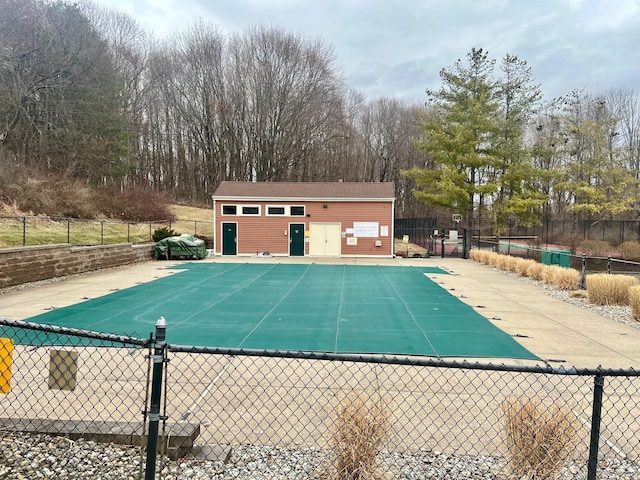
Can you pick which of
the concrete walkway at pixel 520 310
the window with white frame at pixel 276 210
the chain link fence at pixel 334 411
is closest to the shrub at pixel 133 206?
the window with white frame at pixel 276 210

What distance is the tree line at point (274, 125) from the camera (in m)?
25.1

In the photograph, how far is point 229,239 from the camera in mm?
25953

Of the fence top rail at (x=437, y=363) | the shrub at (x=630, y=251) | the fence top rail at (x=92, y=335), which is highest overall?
the fence top rail at (x=92, y=335)

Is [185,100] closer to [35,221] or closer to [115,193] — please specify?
[115,193]

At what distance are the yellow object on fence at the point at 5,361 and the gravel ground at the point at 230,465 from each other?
695mm

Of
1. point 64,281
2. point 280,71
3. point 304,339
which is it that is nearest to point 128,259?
point 64,281

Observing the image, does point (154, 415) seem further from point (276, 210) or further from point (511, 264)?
point (276, 210)

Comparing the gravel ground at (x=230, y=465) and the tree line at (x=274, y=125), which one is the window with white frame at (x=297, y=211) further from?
the gravel ground at (x=230, y=465)

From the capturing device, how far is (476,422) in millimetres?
4211

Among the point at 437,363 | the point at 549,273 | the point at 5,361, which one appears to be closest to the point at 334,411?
the point at 437,363

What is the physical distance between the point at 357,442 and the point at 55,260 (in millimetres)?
13868

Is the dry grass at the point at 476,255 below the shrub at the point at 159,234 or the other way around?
below

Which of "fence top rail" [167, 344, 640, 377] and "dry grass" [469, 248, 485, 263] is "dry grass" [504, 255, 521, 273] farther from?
"fence top rail" [167, 344, 640, 377]

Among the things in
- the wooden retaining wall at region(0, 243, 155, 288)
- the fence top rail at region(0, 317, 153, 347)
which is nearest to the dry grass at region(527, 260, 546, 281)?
the fence top rail at region(0, 317, 153, 347)
